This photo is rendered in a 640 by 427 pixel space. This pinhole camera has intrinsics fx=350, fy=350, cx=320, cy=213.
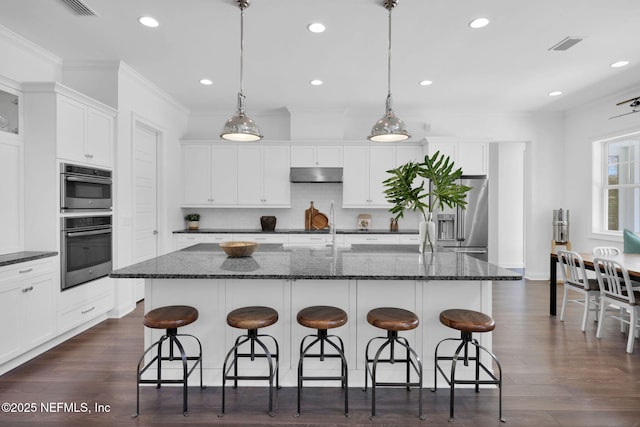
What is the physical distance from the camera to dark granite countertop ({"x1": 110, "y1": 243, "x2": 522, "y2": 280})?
2176 millimetres

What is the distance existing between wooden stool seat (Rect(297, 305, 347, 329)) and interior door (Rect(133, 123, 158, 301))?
3201mm

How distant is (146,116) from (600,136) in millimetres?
6702

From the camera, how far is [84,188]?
11.9 feet

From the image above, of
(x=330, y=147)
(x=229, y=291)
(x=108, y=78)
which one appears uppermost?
(x=108, y=78)

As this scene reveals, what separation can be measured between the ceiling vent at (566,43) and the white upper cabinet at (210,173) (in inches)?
179

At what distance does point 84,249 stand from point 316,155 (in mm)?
3546

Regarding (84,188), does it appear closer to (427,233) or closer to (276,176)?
(276,176)

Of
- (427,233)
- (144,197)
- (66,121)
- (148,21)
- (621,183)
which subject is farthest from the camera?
(621,183)

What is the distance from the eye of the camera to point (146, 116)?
4.78 metres

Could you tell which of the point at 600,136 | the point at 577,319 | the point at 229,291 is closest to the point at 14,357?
the point at 229,291

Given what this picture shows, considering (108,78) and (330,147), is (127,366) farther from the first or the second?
(330,147)

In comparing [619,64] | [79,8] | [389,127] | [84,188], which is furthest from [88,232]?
[619,64]

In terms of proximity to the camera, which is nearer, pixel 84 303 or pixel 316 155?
pixel 84 303

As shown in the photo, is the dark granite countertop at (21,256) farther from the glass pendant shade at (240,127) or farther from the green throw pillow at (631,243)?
the green throw pillow at (631,243)
